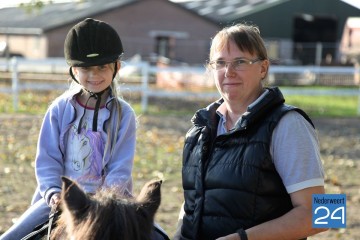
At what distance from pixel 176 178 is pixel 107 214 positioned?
6488mm

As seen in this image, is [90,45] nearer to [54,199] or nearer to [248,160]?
[54,199]

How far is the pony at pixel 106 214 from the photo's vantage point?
2373 mm

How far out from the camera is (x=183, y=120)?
14.7m

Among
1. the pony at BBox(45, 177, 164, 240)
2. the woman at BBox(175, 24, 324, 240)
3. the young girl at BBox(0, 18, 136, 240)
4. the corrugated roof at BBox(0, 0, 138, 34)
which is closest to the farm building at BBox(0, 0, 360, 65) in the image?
the corrugated roof at BBox(0, 0, 138, 34)

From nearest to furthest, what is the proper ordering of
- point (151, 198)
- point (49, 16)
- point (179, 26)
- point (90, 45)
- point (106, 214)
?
point (106, 214), point (151, 198), point (90, 45), point (179, 26), point (49, 16)

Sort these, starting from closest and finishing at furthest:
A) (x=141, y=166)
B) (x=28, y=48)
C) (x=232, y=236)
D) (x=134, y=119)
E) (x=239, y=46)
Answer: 1. (x=232, y=236)
2. (x=239, y=46)
3. (x=134, y=119)
4. (x=141, y=166)
5. (x=28, y=48)

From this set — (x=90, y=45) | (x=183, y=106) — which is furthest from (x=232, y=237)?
(x=183, y=106)

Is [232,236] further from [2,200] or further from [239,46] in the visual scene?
Answer: [2,200]

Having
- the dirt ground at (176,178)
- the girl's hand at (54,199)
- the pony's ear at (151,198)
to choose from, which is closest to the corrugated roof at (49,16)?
the dirt ground at (176,178)

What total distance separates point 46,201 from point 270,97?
4.02 ft

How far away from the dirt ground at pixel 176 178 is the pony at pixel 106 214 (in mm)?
3698

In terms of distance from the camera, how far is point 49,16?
137 ft

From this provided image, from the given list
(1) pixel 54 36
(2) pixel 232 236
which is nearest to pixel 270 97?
(2) pixel 232 236

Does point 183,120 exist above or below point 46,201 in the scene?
below
